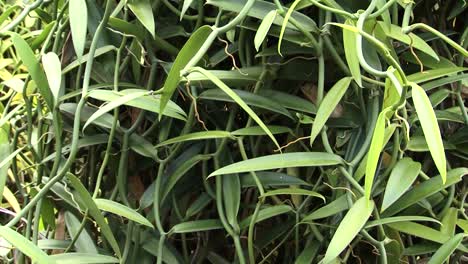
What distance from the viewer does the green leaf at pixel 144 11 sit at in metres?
0.50

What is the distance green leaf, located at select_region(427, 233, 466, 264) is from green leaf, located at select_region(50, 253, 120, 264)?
0.87 feet

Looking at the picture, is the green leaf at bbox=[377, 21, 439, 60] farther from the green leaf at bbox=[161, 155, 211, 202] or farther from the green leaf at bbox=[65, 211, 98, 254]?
the green leaf at bbox=[65, 211, 98, 254]

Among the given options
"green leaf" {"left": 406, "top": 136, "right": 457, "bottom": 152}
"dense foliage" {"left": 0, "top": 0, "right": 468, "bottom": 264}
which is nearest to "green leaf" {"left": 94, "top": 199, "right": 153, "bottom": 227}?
"dense foliage" {"left": 0, "top": 0, "right": 468, "bottom": 264}

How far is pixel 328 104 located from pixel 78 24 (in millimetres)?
215

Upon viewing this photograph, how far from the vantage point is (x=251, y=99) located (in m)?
0.51

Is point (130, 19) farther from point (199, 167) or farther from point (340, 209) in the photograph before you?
point (340, 209)

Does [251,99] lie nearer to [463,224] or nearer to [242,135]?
[242,135]

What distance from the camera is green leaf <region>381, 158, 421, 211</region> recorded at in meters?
0.46

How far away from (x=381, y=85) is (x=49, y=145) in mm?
350

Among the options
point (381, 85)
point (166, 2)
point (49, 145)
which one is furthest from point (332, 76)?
point (49, 145)

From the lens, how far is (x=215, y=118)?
1.81 feet

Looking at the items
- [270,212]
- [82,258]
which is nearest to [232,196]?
[270,212]

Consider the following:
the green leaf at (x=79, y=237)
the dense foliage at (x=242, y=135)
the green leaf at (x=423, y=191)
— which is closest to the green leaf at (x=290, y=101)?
the dense foliage at (x=242, y=135)

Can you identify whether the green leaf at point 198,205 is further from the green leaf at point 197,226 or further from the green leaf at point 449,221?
the green leaf at point 449,221
